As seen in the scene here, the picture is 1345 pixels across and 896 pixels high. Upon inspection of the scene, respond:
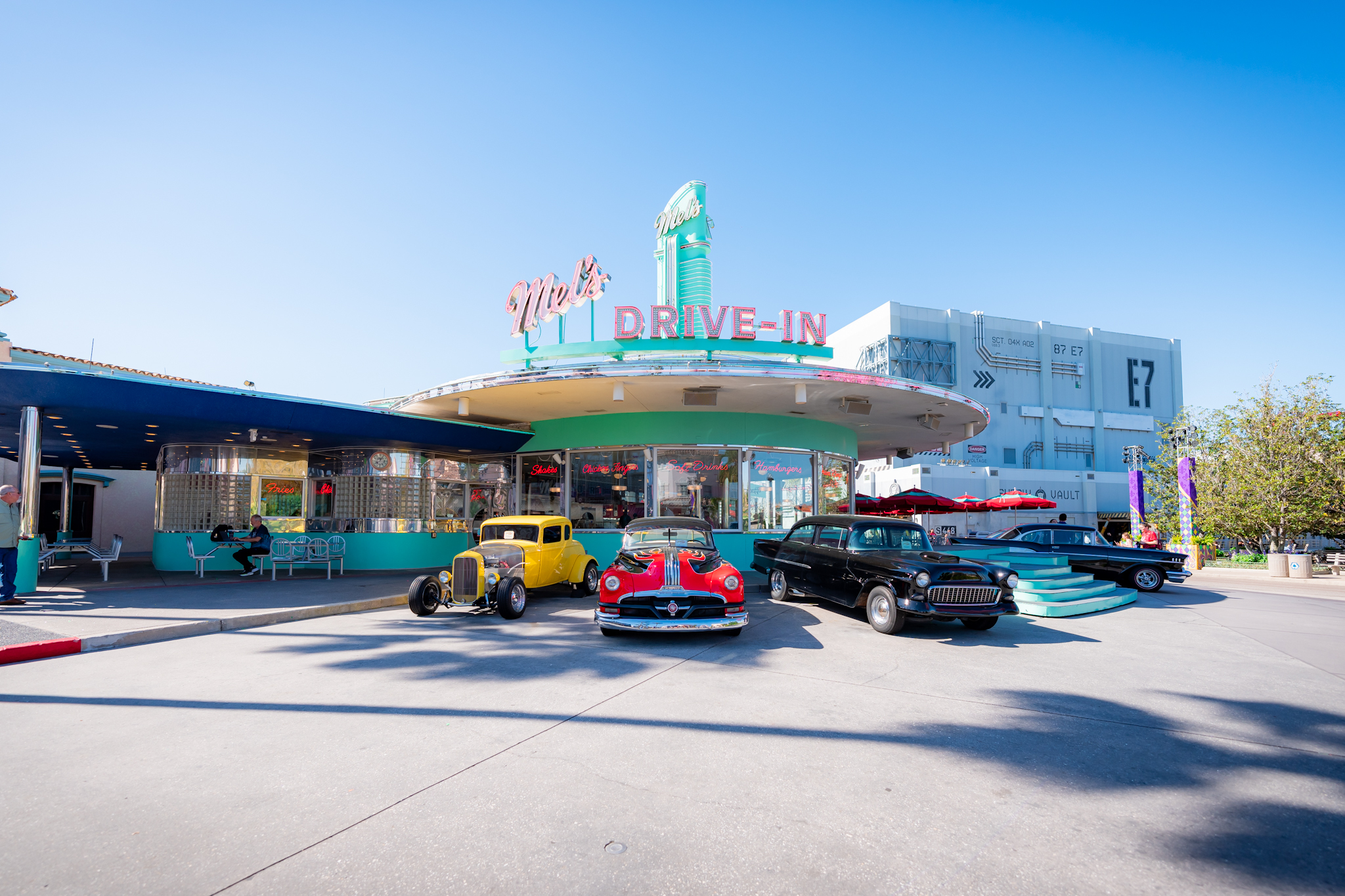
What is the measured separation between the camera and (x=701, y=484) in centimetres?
1692

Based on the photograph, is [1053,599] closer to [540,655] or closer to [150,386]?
[540,655]

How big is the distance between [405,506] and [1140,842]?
1737 cm

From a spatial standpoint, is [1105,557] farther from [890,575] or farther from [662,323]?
[662,323]

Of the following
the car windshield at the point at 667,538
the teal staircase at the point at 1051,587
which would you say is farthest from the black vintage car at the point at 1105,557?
the car windshield at the point at 667,538

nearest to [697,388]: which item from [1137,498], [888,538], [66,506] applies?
[888,538]

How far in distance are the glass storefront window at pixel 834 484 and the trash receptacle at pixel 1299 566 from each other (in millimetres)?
13060

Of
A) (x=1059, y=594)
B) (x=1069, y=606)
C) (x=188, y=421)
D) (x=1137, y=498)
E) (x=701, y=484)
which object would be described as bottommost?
(x=1069, y=606)

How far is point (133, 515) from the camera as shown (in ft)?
90.9

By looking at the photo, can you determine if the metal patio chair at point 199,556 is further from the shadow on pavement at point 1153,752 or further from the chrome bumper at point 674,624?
the chrome bumper at point 674,624

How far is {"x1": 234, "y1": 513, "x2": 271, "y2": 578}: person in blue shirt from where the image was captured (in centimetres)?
1579

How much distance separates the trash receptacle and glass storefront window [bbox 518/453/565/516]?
2145 centimetres

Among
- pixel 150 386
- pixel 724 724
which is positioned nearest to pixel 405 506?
pixel 150 386

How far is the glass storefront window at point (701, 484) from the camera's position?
16.7 m

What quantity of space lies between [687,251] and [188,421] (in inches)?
522
